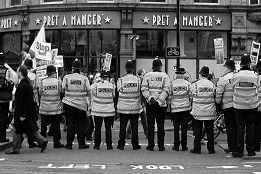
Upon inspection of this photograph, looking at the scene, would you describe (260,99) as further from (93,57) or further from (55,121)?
(93,57)

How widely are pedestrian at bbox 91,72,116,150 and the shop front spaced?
1244 centimetres

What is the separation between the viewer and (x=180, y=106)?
34.8ft

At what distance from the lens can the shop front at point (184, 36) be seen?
22875 mm

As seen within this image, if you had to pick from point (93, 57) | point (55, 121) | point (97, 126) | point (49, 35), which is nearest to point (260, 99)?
point (97, 126)

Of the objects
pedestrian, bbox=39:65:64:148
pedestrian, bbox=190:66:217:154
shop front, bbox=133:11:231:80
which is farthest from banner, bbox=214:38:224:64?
pedestrian, bbox=39:65:64:148

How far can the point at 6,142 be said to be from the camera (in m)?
11.0

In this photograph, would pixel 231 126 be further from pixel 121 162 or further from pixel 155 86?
pixel 121 162

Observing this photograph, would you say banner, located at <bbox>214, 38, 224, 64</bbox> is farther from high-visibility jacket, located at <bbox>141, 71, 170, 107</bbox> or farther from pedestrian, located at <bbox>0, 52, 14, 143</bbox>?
pedestrian, located at <bbox>0, 52, 14, 143</bbox>

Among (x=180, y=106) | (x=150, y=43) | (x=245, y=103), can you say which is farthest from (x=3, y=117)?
(x=150, y=43)

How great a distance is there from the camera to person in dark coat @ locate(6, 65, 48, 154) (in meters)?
9.63

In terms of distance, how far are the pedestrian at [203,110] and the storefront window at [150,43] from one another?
42.6 ft

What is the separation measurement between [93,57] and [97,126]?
12683mm

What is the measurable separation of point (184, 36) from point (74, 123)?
14.0 metres

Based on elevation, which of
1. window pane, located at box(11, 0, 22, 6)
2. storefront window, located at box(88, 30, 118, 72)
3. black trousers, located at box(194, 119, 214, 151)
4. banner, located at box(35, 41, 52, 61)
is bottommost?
black trousers, located at box(194, 119, 214, 151)
